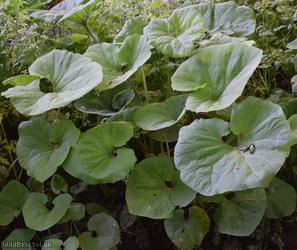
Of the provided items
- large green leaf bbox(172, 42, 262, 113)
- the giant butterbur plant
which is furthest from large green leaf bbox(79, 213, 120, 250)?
large green leaf bbox(172, 42, 262, 113)

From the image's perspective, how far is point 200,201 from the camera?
1.00 m

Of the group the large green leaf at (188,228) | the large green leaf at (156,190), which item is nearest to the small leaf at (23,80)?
the large green leaf at (156,190)

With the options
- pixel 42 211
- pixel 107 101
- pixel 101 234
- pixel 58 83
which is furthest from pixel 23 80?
pixel 101 234

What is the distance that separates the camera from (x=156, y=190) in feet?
3.08

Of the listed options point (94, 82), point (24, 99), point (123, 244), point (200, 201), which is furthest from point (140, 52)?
point (123, 244)

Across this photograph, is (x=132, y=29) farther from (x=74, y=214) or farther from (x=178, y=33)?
(x=74, y=214)

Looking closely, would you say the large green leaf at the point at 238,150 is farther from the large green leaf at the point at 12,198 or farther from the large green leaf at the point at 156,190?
the large green leaf at the point at 12,198

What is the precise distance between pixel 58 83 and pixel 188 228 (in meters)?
0.49

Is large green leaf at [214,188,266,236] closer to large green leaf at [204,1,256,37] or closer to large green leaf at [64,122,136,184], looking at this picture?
large green leaf at [64,122,136,184]

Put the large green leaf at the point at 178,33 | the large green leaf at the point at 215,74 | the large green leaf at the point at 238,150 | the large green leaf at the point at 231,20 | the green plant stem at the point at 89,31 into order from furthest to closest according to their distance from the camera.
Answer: the green plant stem at the point at 89,31 → the large green leaf at the point at 231,20 → the large green leaf at the point at 178,33 → the large green leaf at the point at 215,74 → the large green leaf at the point at 238,150

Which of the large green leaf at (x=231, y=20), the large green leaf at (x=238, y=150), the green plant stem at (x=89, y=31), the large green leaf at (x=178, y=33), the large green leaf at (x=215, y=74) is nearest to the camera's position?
the large green leaf at (x=238, y=150)

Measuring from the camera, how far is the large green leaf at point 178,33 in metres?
0.98

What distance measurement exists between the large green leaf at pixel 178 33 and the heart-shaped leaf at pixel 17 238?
583mm

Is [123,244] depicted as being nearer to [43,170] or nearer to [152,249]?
[152,249]
